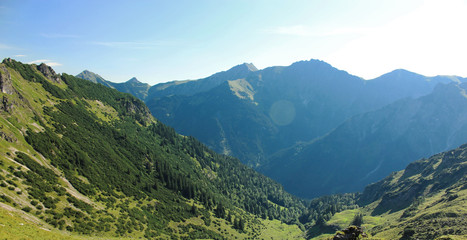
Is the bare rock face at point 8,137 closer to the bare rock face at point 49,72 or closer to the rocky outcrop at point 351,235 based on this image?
the rocky outcrop at point 351,235

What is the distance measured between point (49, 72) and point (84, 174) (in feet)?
359

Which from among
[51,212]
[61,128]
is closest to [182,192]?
[61,128]

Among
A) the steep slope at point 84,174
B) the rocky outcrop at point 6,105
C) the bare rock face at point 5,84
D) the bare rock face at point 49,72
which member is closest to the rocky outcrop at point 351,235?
the steep slope at point 84,174

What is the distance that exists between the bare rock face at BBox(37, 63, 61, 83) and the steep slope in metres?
0.66

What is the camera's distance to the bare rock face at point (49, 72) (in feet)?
545

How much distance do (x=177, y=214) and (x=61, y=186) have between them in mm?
67964

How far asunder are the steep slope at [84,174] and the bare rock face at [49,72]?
0.66 m

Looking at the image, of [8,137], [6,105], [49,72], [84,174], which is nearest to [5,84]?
[6,105]

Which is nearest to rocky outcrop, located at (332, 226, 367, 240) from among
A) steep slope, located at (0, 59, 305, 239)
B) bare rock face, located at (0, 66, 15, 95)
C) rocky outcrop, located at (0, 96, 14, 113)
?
steep slope, located at (0, 59, 305, 239)

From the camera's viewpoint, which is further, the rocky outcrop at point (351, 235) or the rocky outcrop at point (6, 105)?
the rocky outcrop at point (6, 105)

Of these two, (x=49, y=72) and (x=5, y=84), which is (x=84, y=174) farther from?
(x=49, y=72)

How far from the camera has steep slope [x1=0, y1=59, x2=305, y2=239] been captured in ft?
230

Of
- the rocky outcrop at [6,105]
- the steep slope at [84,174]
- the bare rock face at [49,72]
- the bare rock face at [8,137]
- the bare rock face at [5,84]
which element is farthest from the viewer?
the bare rock face at [49,72]

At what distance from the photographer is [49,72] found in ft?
561
